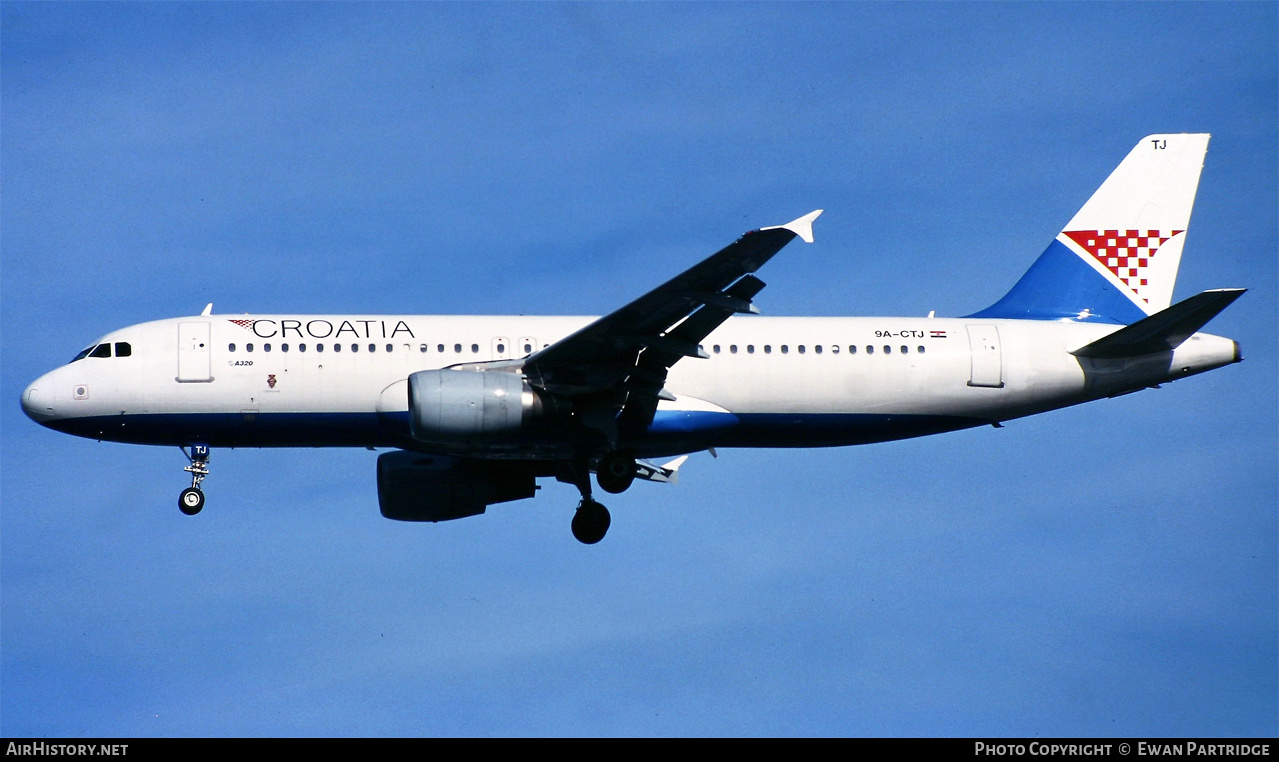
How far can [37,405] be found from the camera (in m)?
31.8

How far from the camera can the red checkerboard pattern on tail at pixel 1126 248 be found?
119 feet

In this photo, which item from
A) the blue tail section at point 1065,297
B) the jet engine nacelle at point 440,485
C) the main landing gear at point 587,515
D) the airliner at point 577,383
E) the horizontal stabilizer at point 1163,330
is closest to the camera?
the airliner at point 577,383

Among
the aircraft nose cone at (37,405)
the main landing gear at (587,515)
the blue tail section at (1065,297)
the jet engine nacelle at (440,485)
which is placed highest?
the blue tail section at (1065,297)

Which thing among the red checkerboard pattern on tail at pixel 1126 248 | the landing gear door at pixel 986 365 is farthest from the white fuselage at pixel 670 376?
the red checkerboard pattern on tail at pixel 1126 248

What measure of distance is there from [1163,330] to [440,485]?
50.9 ft

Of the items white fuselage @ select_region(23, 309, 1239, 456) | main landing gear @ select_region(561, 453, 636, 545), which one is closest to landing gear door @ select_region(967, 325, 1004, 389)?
white fuselage @ select_region(23, 309, 1239, 456)

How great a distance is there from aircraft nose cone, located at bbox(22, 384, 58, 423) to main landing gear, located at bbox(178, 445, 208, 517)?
270 centimetres

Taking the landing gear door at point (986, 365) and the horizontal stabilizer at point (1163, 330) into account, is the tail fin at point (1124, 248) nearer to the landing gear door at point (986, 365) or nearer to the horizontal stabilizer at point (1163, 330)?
the horizontal stabilizer at point (1163, 330)

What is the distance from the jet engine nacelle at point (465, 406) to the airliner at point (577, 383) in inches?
1.2

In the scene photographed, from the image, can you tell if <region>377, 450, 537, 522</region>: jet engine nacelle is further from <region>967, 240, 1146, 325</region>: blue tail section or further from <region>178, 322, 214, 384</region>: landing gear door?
<region>967, 240, 1146, 325</region>: blue tail section

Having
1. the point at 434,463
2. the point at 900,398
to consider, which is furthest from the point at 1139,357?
the point at 434,463

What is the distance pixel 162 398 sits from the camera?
31562 mm

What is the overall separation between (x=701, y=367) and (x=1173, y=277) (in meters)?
11.8

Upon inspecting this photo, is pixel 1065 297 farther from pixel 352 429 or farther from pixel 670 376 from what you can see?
pixel 352 429
